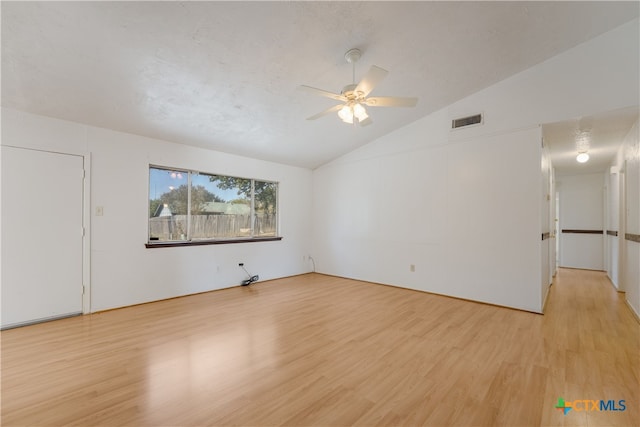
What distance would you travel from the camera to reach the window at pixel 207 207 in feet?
14.5

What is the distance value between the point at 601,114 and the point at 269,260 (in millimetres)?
5529

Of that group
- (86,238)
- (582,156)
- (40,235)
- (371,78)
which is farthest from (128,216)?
(582,156)

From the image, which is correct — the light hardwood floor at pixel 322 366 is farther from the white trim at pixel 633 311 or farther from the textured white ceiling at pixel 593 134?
the textured white ceiling at pixel 593 134

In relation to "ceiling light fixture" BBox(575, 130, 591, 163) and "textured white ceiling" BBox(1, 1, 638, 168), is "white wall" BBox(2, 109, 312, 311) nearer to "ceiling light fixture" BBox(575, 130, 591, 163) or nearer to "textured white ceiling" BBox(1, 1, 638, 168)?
"textured white ceiling" BBox(1, 1, 638, 168)

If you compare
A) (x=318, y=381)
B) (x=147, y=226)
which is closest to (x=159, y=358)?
(x=318, y=381)

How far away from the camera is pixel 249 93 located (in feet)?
11.5

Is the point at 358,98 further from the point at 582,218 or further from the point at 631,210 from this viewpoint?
the point at 582,218

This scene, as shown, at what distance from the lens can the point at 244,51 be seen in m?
2.82

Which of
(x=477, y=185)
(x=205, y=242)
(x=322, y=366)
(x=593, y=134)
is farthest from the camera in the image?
(x=205, y=242)

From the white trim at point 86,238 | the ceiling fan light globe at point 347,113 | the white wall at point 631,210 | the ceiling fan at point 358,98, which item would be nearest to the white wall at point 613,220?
the white wall at point 631,210

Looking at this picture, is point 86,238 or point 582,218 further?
point 582,218

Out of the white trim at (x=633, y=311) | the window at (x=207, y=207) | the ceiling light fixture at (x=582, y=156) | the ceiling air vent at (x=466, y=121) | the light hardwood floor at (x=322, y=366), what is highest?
the ceiling air vent at (x=466, y=121)

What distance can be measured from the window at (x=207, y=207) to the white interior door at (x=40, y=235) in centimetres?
93

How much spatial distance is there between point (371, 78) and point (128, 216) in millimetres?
3779
